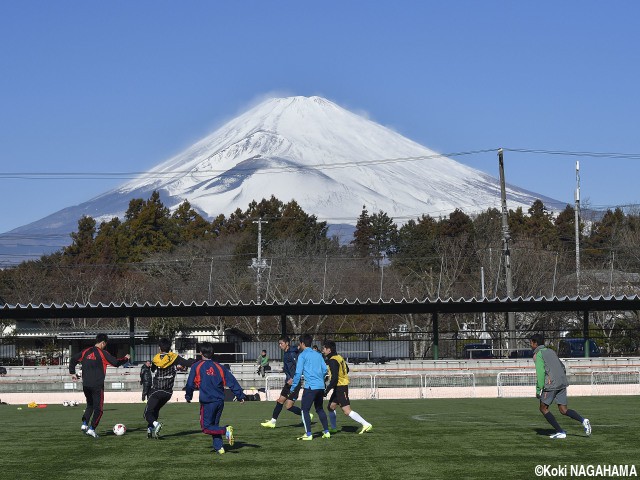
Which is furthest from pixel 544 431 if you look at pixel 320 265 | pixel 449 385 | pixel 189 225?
pixel 189 225

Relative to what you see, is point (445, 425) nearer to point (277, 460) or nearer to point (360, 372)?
point (277, 460)

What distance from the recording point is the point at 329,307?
137 ft

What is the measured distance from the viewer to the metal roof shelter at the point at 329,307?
40062 mm

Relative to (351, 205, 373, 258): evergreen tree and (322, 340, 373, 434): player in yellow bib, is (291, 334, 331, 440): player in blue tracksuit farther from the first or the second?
(351, 205, 373, 258): evergreen tree

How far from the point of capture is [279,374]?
35219mm

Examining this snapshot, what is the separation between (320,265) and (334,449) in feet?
243

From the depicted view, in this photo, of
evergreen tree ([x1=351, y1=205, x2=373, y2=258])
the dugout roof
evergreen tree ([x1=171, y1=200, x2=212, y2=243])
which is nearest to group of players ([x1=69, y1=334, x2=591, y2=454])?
the dugout roof

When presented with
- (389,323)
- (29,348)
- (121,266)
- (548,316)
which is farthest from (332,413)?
(121,266)

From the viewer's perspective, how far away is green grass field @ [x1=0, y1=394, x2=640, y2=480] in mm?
13319

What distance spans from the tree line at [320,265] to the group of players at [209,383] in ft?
141

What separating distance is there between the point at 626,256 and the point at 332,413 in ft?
261

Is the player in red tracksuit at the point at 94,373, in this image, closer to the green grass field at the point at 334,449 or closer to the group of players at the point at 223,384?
the group of players at the point at 223,384

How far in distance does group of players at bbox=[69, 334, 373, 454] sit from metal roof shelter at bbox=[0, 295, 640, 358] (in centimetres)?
2163

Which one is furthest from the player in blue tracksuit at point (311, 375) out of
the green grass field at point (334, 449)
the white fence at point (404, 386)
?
the white fence at point (404, 386)
